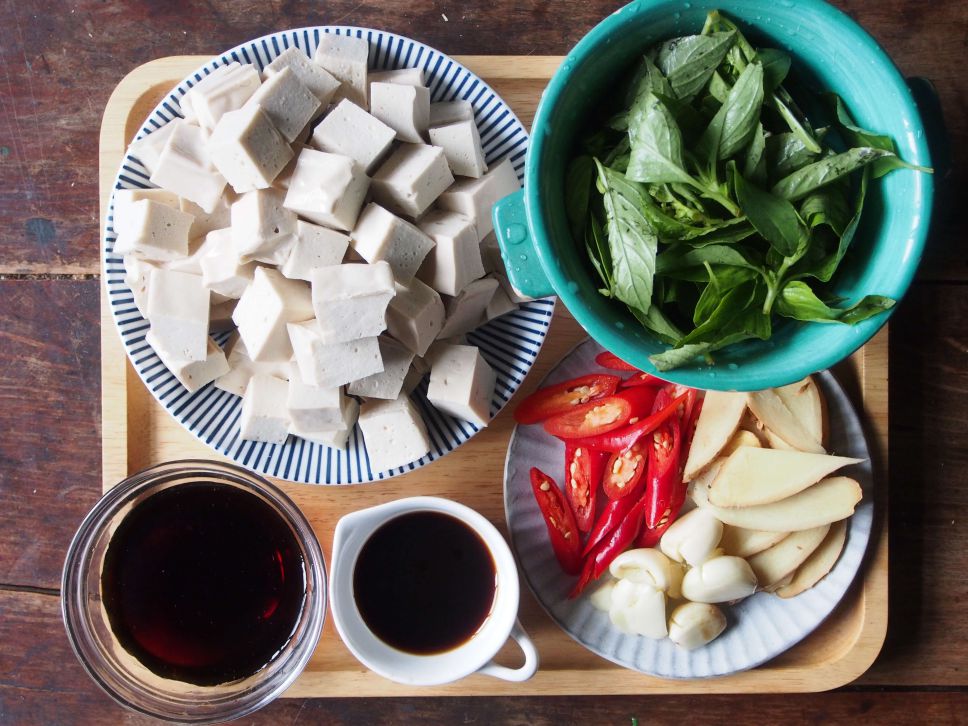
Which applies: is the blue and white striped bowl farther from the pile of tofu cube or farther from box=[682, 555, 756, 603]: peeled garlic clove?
box=[682, 555, 756, 603]: peeled garlic clove

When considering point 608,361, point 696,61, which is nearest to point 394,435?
point 608,361

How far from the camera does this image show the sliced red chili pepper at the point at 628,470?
1.48 metres

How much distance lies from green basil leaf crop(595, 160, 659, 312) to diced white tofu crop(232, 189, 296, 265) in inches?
19.7

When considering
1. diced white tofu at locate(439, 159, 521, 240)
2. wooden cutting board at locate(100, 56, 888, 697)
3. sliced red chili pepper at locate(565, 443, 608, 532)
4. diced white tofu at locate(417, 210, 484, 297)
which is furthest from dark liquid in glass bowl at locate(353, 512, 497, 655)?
diced white tofu at locate(439, 159, 521, 240)

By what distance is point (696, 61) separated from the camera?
1081 millimetres

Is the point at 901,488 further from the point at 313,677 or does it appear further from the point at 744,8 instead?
the point at 313,677

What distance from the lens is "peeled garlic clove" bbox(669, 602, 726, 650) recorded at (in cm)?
148

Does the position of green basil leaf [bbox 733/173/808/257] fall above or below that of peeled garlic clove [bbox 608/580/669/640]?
above

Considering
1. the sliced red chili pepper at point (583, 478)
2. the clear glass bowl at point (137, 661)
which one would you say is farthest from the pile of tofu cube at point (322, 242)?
the sliced red chili pepper at point (583, 478)

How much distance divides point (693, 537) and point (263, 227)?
90 cm

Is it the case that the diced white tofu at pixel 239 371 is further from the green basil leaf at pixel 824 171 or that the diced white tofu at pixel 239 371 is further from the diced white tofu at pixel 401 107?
the green basil leaf at pixel 824 171

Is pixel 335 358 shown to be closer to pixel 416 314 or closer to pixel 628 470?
pixel 416 314

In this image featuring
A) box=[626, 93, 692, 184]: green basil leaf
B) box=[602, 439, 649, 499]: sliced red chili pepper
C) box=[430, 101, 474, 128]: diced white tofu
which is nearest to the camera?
box=[626, 93, 692, 184]: green basil leaf

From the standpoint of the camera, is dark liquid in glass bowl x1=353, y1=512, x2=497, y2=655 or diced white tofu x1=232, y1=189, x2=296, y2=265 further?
dark liquid in glass bowl x1=353, y1=512, x2=497, y2=655
